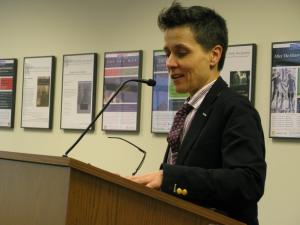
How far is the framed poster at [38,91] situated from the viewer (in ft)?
11.6

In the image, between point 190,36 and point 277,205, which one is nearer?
point 190,36

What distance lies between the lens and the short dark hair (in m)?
1.44

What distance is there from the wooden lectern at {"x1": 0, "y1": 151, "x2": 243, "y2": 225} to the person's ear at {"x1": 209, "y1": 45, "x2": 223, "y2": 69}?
0.55m

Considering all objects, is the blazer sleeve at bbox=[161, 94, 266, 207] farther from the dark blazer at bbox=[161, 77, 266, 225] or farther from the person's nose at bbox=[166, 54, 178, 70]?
the person's nose at bbox=[166, 54, 178, 70]

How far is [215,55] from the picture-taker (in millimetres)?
1475

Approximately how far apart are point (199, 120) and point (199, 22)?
316mm

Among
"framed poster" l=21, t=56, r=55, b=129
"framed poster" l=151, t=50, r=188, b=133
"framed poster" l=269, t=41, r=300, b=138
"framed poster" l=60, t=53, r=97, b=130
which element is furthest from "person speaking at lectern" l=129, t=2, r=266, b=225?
→ "framed poster" l=21, t=56, r=55, b=129

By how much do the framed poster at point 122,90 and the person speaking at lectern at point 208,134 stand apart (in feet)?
5.33

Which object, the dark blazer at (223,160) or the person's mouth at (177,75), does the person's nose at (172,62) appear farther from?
the dark blazer at (223,160)

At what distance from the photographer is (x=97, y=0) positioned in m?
3.41

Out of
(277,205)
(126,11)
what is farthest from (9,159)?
(126,11)

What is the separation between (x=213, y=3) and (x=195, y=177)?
1.99 m

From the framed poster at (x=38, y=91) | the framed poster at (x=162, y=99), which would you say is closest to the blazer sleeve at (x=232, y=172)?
the framed poster at (x=162, y=99)

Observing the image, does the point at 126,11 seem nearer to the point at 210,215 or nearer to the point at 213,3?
the point at 213,3
